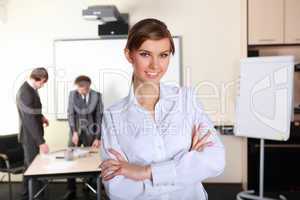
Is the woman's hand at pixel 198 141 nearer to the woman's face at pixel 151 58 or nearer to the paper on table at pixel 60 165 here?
the woman's face at pixel 151 58

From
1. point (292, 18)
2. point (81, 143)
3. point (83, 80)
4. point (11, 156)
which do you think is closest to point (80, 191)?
point (81, 143)

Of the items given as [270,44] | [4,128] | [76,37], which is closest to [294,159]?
[270,44]

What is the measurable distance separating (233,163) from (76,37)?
2798mm

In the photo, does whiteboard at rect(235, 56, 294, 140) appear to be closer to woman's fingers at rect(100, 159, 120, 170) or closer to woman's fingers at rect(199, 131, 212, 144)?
woman's fingers at rect(199, 131, 212, 144)

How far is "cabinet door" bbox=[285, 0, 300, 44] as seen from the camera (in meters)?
4.30

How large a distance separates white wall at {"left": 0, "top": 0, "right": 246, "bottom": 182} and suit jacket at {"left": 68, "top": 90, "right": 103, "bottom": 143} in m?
0.31

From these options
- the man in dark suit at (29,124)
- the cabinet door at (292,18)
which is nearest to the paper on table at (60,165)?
the man in dark suit at (29,124)

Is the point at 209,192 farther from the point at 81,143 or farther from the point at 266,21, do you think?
the point at 266,21

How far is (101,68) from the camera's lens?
4.83 metres

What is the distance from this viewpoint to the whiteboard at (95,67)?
15.7 ft

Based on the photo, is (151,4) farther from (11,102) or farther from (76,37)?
(11,102)

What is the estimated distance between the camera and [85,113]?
→ 4.59m

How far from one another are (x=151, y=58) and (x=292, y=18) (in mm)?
3665

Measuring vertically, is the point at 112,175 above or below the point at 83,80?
below
